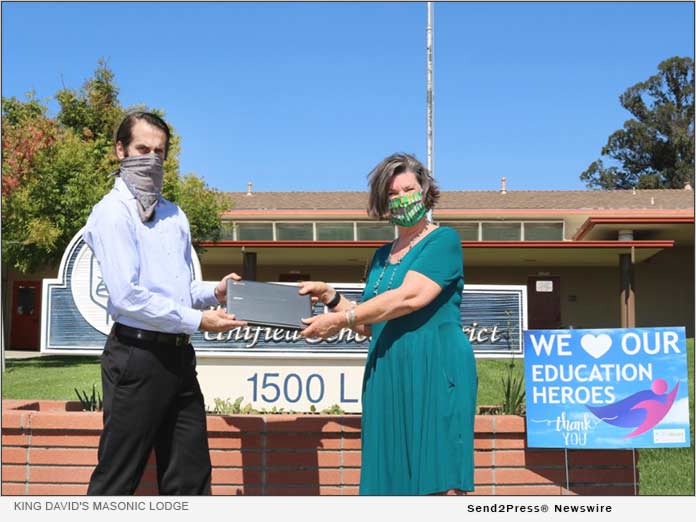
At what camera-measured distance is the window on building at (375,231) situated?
83.6ft

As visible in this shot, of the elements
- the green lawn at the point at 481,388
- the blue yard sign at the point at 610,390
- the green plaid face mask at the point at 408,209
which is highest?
the green plaid face mask at the point at 408,209

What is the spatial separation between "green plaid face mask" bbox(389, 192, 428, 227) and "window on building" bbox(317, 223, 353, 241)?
880 inches

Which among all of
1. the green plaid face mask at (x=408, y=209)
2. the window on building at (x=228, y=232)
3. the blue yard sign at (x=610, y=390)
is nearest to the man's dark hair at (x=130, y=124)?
the green plaid face mask at (x=408, y=209)

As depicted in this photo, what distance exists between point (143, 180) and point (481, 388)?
8571 mm

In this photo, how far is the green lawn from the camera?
627 cm

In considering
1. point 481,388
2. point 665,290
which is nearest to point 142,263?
point 481,388

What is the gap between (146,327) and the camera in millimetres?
3301

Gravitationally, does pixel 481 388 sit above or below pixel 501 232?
below

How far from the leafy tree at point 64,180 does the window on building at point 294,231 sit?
129 inches

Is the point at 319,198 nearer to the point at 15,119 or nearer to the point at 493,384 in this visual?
the point at 15,119

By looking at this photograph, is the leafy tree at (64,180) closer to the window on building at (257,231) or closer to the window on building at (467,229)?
the window on building at (257,231)

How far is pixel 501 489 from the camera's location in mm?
4734

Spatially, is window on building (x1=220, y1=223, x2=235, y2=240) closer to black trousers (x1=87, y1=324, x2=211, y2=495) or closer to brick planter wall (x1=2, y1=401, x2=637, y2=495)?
brick planter wall (x1=2, y1=401, x2=637, y2=495)

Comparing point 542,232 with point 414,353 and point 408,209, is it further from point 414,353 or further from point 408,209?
point 414,353
